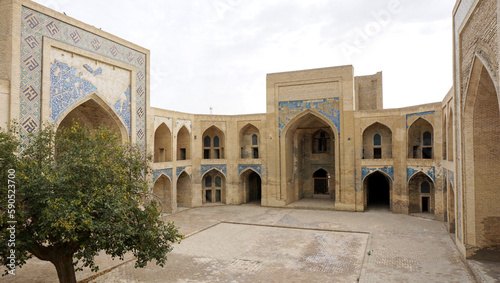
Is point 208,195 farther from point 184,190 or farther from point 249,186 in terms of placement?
point 249,186

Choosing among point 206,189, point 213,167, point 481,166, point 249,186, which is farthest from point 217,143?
point 481,166

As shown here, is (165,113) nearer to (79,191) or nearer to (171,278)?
(171,278)

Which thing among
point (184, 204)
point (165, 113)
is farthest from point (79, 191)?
point (184, 204)

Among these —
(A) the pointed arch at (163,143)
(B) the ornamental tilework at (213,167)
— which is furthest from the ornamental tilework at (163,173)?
(B) the ornamental tilework at (213,167)

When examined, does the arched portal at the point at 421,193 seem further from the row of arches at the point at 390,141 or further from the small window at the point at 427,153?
the row of arches at the point at 390,141

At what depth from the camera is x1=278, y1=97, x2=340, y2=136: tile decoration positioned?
1733cm

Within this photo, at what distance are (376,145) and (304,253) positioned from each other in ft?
31.6

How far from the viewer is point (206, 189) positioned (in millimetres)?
19734

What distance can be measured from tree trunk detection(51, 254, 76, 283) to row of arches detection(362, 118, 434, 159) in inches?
595

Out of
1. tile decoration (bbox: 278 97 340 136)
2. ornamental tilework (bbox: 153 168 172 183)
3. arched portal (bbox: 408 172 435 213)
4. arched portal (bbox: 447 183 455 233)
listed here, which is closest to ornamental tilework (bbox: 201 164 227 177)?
ornamental tilework (bbox: 153 168 172 183)

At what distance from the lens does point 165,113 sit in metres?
16.1

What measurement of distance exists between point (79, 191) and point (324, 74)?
14.6 m

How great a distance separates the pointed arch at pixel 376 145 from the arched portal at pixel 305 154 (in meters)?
1.96

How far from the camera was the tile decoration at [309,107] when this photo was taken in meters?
17.3
